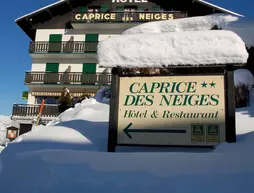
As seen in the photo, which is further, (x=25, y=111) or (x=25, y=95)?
(x=25, y=95)

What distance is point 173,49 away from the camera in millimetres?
4914

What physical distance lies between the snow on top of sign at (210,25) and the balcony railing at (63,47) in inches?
497

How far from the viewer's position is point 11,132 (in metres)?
17.1

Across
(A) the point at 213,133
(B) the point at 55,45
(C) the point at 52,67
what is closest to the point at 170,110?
(A) the point at 213,133

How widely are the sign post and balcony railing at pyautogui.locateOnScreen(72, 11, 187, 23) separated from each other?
1782 centimetres

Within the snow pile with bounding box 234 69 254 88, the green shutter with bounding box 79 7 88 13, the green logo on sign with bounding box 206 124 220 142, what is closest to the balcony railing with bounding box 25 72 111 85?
the green shutter with bounding box 79 7 88 13

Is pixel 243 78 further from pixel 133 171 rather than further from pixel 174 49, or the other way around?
pixel 133 171

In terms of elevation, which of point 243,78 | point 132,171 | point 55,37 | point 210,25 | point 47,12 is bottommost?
point 132,171

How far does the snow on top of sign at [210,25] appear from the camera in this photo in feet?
30.1

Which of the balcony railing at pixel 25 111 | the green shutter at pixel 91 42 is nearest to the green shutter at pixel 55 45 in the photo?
the green shutter at pixel 91 42

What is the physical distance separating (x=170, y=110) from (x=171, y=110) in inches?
0.7

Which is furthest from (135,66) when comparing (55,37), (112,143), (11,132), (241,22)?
(55,37)

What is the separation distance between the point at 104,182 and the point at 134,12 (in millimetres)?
20567

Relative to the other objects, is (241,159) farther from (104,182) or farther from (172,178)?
(104,182)
